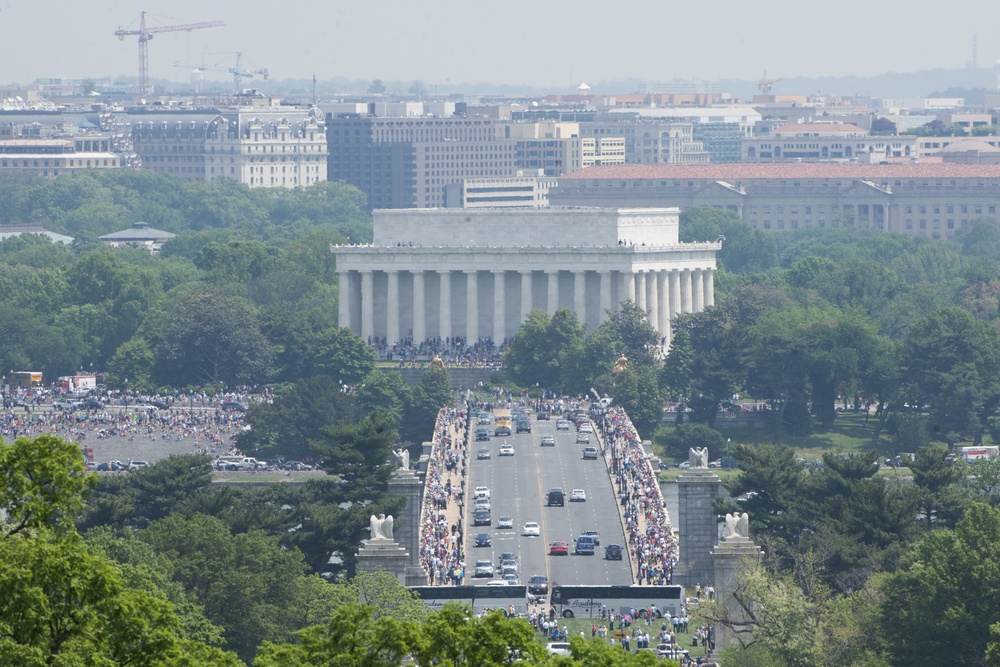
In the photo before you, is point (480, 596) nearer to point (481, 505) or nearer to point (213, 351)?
point (481, 505)

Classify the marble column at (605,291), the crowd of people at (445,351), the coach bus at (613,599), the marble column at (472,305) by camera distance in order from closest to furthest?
1. the coach bus at (613,599)
2. the crowd of people at (445,351)
3. the marble column at (605,291)
4. the marble column at (472,305)

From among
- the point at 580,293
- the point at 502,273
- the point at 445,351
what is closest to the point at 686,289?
the point at 580,293

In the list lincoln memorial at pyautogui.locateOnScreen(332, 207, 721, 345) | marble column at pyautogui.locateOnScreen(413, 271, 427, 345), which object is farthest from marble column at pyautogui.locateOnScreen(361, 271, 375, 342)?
marble column at pyautogui.locateOnScreen(413, 271, 427, 345)

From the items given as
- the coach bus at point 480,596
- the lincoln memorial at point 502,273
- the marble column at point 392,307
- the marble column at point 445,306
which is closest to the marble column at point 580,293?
the lincoln memorial at point 502,273

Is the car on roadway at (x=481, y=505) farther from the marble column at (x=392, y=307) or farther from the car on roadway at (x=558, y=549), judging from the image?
the marble column at (x=392, y=307)

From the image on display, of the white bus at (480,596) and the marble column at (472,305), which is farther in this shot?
the marble column at (472,305)

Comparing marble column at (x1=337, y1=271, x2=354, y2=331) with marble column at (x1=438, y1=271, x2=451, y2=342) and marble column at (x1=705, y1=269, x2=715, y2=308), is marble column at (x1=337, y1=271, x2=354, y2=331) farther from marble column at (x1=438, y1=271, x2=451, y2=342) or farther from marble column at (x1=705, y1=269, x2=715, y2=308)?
marble column at (x1=705, y1=269, x2=715, y2=308)
